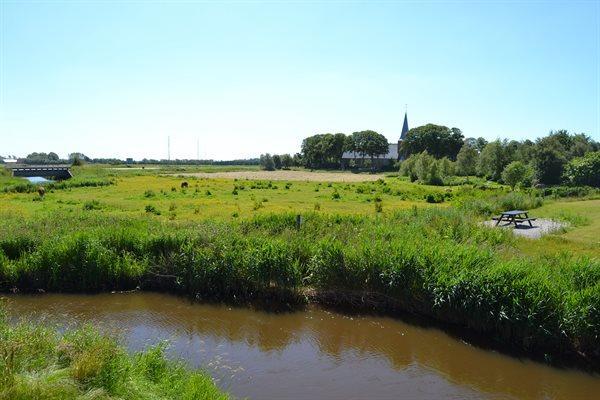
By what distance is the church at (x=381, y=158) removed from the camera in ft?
463

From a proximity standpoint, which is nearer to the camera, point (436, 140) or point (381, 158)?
point (436, 140)

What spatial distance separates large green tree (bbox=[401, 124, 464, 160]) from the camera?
119500 mm

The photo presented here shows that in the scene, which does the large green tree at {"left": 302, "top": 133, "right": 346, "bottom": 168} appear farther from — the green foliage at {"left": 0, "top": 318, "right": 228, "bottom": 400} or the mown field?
the green foliage at {"left": 0, "top": 318, "right": 228, "bottom": 400}

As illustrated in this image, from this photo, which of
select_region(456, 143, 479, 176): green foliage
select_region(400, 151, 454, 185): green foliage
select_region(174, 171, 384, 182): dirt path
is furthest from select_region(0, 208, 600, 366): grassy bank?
select_region(456, 143, 479, 176): green foliage

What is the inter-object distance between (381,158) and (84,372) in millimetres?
143574

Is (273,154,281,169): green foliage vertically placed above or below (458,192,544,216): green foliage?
above

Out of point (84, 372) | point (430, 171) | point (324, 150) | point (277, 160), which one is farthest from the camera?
point (277, 160)

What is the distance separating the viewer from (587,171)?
194 feet

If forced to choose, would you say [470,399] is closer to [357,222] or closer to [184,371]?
[184,371]

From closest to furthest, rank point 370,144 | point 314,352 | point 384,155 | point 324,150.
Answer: point 314,352 → point 370,144 → point 324,150 → point 384,155

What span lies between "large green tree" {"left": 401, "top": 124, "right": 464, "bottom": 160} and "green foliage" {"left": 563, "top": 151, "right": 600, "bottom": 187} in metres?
58.0

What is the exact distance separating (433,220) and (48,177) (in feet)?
211

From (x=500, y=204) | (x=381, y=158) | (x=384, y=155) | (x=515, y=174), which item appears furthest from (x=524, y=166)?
(x=381, y=158)

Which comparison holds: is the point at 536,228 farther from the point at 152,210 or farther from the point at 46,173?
the point at 46,173
